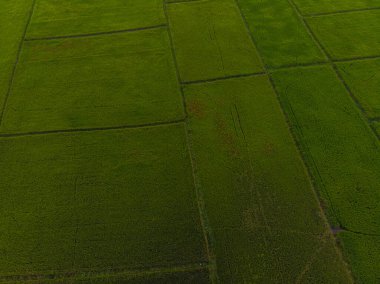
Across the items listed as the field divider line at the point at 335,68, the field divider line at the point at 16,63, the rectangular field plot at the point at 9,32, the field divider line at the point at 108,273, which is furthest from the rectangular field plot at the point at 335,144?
the rectangular field plot at the point at 9,32

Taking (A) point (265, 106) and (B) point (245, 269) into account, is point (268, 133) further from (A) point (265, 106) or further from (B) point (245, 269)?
(B) point (245, 269)

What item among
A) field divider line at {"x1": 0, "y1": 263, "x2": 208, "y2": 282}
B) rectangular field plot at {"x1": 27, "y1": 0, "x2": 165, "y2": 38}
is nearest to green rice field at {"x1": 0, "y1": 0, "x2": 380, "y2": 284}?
field divider line at {"x1": 0, "y1": 263, "x2": 208, "y2": 282}

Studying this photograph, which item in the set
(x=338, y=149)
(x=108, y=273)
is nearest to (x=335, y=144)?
(x=338, y=149)

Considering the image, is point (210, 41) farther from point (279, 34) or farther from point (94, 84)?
point (94, 84)

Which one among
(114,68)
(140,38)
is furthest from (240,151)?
(140,38)

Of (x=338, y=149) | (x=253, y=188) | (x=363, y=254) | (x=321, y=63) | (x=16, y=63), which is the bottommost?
(x=363, y=254)

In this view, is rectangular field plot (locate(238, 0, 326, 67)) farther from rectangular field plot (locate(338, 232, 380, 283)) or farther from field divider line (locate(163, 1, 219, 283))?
rectangular field plot (locate(338, 232, 380, 283))
